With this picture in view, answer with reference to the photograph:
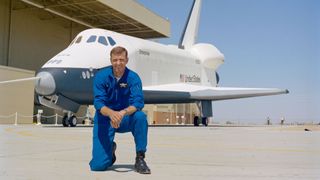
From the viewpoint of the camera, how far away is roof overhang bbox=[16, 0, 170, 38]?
30.5 meters

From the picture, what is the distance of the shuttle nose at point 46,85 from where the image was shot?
1484 cm

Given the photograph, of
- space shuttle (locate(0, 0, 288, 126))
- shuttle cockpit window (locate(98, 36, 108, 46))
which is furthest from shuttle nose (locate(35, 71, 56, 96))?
shuttle cockpit window (locate(98, 36, 108, 46))

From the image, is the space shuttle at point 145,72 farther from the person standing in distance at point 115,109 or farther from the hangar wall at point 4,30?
the hangar wall at point 4,30

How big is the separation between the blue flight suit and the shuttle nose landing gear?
41.0 ft

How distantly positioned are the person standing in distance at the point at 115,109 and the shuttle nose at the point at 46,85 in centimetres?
1129

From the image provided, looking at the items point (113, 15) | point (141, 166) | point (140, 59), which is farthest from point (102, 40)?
point (113, 15)

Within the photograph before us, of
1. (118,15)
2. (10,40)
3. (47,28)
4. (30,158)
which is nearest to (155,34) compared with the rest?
(118,15)

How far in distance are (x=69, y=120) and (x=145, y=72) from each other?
4828 mm

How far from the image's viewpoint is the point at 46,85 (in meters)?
14.9

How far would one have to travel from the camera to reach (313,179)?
3.42 metres

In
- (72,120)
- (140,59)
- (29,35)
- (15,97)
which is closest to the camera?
(72,120)

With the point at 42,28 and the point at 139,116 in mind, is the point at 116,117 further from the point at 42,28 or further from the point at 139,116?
the point at 42,28

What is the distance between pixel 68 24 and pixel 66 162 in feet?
109

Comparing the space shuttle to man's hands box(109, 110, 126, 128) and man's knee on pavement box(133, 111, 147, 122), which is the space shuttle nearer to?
man's knee on pavement box(133, 111, 147, 122)
